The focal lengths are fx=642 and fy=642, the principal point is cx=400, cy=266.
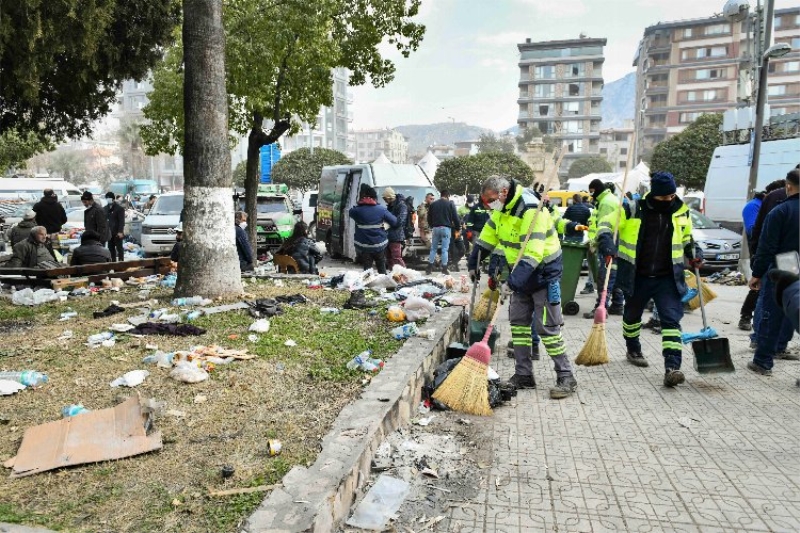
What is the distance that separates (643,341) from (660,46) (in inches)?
3306

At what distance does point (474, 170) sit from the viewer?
51.0 m

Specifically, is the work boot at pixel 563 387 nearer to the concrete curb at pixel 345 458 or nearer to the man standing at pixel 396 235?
the concrete curb at pixel 345 458

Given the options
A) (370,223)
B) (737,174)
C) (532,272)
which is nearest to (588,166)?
(737,174)

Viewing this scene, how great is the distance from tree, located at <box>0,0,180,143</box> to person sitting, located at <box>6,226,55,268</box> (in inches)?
80.7

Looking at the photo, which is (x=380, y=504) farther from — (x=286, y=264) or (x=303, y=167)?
(x=303, y=167)

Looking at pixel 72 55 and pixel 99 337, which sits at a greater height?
pixel 72 55

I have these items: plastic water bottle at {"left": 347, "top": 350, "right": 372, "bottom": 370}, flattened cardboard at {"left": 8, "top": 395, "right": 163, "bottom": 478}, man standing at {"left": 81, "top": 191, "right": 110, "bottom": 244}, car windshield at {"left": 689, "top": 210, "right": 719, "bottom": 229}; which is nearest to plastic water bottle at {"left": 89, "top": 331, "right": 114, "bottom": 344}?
flattened cardboard at {"left": 8, "top": 395, "right": 163, "bottom": 478}

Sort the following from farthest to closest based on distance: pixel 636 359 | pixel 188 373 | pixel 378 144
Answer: pixel 378 144 < pixel 636 359 < pixel 188 373

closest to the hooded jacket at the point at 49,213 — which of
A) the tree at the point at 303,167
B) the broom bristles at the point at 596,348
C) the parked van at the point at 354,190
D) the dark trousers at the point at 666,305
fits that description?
the parked van at the point at 354,190

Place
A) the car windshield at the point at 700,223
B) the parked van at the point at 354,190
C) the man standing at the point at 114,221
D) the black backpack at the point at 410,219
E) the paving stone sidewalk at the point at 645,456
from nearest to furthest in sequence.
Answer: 1. the paving stone sidewalk at the point at 645,456
2. the black backpack at the point at 410,219
3. the car windshield at the point at 700,223
4. the parked van at the point at 354,190
5. the man standing at the point at 114,221

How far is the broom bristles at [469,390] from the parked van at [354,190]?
30.9 feet

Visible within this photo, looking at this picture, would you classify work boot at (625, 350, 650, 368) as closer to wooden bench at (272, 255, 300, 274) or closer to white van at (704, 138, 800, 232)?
wooden bench at (272, 255, 300, 274)

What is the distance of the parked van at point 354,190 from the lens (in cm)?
1460

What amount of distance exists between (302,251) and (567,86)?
329 ft
